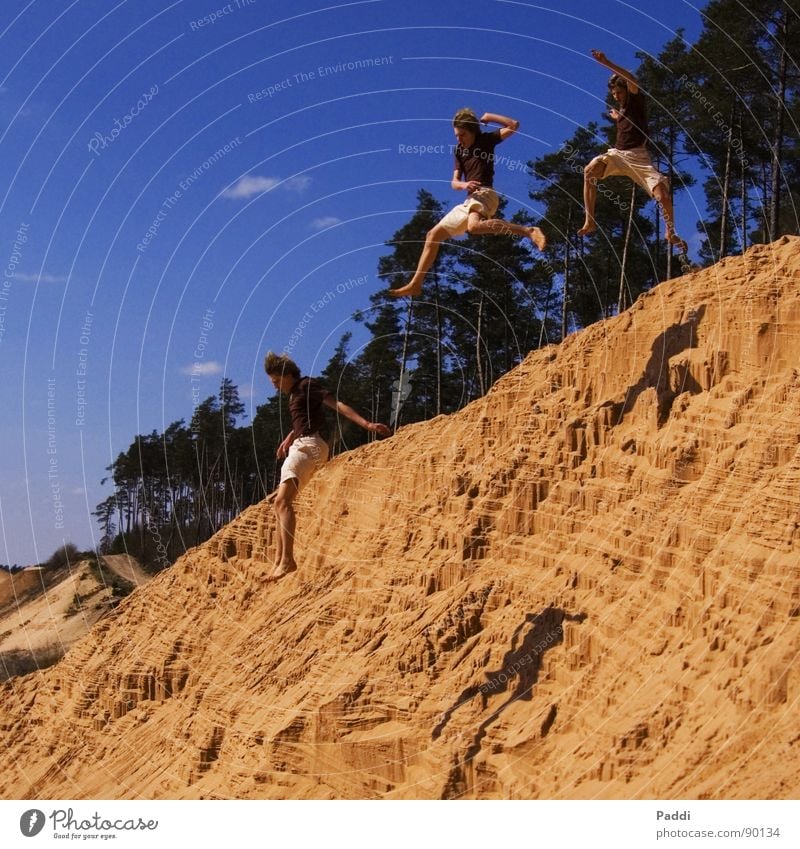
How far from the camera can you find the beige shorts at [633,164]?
48.6 feet

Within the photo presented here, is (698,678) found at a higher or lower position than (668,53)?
lower

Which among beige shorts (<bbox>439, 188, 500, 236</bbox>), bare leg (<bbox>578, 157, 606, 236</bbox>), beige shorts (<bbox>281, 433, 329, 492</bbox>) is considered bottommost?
beige shorts (<bbox>281, 433, 329, 492</bbox>)

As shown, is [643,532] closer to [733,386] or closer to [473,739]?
[733,386]

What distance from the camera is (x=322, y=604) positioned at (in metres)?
21.4

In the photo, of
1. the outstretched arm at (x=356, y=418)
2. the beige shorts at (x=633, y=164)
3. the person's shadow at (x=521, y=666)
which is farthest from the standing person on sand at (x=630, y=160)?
the person's shadow at (x=521, y=666)

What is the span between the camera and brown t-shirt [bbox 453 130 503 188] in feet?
45.9

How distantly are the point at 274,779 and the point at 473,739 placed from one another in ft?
13.0

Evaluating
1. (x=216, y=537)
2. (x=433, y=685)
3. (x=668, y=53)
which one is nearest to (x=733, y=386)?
(x=433, y=685)

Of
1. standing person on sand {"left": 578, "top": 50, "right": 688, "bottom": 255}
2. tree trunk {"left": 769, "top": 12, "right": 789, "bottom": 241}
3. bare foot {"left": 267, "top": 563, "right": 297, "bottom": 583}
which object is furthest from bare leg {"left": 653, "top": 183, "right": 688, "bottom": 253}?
tree trunk {"left": 769, "top": 12, "right": 789, "bottom": 241}

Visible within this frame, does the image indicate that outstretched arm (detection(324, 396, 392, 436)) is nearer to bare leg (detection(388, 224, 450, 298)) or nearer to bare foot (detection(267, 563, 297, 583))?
bare leg (detection(388, 224, 450, 298))

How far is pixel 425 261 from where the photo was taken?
1396 cm

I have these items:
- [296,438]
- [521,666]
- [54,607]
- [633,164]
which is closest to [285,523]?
[296,438]

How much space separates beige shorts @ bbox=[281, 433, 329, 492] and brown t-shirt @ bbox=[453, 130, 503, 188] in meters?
3.79
